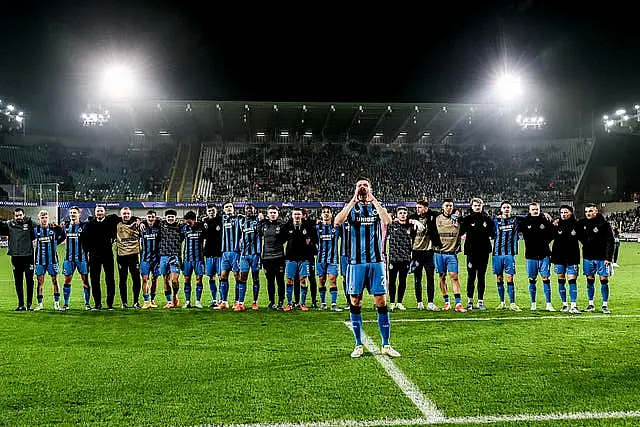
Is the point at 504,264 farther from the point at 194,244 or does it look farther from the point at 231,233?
the point at 194,244

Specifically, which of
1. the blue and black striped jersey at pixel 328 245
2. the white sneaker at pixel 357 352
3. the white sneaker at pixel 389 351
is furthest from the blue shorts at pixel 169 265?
the white sneaker at pixel 389 351

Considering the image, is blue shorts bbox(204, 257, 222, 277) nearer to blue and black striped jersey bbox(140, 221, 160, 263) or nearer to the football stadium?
the football stadium

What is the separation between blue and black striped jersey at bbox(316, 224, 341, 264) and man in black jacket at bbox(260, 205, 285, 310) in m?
0.77

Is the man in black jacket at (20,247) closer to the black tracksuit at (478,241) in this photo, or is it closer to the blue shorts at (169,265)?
the blue shorts at (169,265)

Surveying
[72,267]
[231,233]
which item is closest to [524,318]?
[231,233]

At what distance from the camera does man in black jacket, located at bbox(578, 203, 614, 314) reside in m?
9.26

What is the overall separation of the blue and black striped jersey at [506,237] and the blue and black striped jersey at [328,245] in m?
2.92

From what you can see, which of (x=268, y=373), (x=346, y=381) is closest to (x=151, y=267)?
(x=268, y=373)

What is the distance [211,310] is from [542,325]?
18.7 feet

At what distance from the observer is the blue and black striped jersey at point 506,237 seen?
9.80 metres

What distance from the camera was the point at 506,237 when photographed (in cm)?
983

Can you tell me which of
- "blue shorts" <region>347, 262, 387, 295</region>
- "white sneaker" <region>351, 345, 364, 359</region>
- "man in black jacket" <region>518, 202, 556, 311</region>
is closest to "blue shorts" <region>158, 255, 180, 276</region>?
"blue shorts" <region>347, 262, 387, 295</region>

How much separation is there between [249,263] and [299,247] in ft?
3.23

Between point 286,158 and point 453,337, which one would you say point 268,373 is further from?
point 286,158
